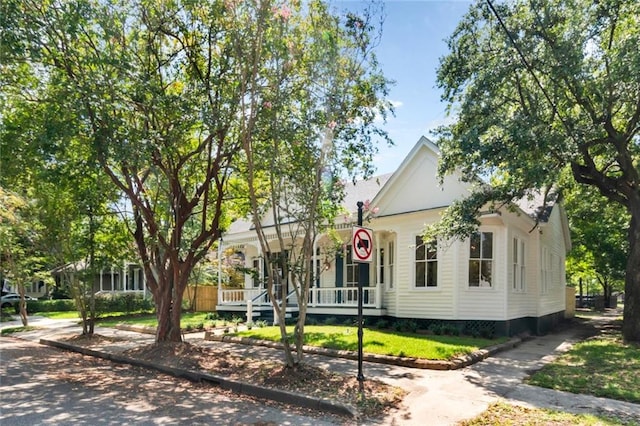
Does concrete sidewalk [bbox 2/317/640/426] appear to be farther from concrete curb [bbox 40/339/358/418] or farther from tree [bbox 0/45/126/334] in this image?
tree [bbox 0/45/126/334]

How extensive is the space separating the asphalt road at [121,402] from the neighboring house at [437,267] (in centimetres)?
438

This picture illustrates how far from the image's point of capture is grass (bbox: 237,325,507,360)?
32.9 ft

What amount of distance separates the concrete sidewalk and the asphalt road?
140cm

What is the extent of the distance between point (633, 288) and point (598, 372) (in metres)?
5.24

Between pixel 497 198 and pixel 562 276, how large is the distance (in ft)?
41.6

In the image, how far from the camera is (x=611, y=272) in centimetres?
2767

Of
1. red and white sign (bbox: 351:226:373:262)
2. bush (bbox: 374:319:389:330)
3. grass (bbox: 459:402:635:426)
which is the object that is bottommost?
bush (bbox: 374:319:389:330)

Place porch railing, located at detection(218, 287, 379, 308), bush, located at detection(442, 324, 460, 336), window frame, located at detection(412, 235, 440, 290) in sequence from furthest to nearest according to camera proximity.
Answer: porch railing, located at detection(218, 287, 379, 308) < window frame, located at detection(412, 235, 440, 290) < bush, located at detection(442, 324, 460, 336)

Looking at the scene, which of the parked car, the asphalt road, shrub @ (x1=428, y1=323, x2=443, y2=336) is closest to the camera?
the asphalt road

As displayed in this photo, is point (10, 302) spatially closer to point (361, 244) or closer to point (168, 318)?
point (168, 318)

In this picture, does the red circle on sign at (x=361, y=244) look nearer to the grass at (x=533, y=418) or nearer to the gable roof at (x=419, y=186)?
the grass at (x=533, y=418)

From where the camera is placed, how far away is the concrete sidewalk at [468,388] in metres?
6.38

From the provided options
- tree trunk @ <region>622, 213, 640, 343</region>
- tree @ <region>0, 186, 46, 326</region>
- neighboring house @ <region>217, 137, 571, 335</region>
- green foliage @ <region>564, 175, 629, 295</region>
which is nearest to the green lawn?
tree trunk @ <region>622, 213, 640, 343</region>

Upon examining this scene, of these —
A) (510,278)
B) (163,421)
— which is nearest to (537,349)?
(510,278)
